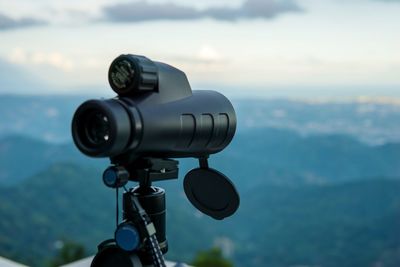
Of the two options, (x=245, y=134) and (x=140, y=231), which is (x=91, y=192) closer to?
(x=245, y=134)

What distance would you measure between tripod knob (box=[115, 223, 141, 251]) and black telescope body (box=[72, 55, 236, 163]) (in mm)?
124

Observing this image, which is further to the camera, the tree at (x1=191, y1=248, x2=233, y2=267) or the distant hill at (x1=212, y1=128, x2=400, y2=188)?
the distant hill at (x1=212, y1=128, x2=400, y2=188)

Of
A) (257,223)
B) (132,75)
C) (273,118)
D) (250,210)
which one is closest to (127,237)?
(132,75)

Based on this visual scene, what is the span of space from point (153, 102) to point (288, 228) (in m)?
38.4

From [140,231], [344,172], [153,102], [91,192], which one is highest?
[153,102]

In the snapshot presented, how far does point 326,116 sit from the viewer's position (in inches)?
2062

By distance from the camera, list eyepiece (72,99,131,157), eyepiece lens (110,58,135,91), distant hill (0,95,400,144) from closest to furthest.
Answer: eyepiece (72,99,131,157) < eyepiece lens (110,58,135,91) < distant hill (0,95,400,144)

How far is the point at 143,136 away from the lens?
1026 mm

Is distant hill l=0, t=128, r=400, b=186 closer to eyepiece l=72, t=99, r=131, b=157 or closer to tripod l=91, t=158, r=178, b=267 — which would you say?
tripod l=91, t=158, r=178, b=267

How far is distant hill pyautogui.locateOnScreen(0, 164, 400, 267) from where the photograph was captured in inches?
1203

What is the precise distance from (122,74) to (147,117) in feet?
0.36

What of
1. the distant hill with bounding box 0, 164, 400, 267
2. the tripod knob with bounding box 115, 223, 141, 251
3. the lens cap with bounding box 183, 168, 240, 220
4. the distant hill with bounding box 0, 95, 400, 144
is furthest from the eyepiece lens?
the distant hill with bounding box 0, 95, 400, 144

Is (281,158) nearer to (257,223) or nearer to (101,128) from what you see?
(257,223)

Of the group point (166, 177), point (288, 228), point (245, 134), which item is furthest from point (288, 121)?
point (166, 177)
